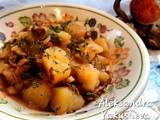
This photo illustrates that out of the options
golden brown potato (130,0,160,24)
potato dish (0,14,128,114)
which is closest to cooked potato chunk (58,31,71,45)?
potato dish (0,14,128,114)

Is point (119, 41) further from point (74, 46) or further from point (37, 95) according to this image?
point (37, 95)

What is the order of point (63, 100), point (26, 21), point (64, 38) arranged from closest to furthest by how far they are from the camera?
point (63, 100) < point (64, 38) < point (26, 21)

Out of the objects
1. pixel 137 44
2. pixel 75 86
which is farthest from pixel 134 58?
pixel 75 86

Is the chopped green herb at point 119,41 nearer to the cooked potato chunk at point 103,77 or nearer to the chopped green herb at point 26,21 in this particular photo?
the cooked potato chunk at point 103,77

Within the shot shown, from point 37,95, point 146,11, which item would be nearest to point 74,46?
point 37,95

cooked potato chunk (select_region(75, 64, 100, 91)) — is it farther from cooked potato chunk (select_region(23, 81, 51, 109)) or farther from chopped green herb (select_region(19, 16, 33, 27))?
chopped green herb (select_region(19, 16, 33, 27))

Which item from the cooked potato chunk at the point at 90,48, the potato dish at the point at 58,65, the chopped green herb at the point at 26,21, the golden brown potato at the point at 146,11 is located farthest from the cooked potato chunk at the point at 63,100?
the golden brown potato at the point at 146,11
